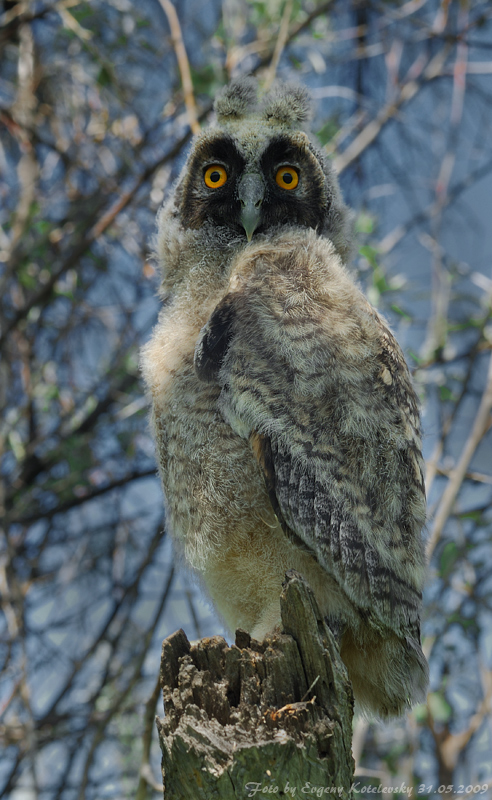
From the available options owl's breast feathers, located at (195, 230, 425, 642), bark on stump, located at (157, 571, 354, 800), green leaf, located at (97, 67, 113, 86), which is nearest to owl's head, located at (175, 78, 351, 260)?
owl's breast feathers, located at (195, 230, 425, 642)

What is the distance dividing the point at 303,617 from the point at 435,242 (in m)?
3.06

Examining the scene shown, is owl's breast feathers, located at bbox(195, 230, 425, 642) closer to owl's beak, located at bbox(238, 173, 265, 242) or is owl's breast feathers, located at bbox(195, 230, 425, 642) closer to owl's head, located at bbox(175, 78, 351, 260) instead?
owl's beak, located at bbox(238, 173, 265, 242)

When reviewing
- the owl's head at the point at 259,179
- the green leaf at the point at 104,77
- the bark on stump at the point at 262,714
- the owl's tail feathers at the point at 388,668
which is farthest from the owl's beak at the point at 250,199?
the green leaf at the point at 104,77

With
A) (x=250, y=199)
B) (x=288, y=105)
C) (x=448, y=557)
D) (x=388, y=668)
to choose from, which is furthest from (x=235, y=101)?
(x=448, y=557)

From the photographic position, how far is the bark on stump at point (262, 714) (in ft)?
3.70

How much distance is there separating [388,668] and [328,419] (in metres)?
0.62

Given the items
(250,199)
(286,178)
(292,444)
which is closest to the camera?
(292,444)

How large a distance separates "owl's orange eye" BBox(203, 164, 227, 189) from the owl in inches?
2.8

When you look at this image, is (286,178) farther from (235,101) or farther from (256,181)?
(235,101)

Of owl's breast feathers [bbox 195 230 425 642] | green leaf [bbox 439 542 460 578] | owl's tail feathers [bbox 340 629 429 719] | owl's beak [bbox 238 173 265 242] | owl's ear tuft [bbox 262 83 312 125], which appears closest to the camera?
owl's breast feathers [bbox 195 230 425 642]

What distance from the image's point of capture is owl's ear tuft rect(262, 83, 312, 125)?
2.02 meters

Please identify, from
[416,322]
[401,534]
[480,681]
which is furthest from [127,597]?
[401,534]

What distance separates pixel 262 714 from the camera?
1.18 m

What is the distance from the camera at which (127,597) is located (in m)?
3.82
